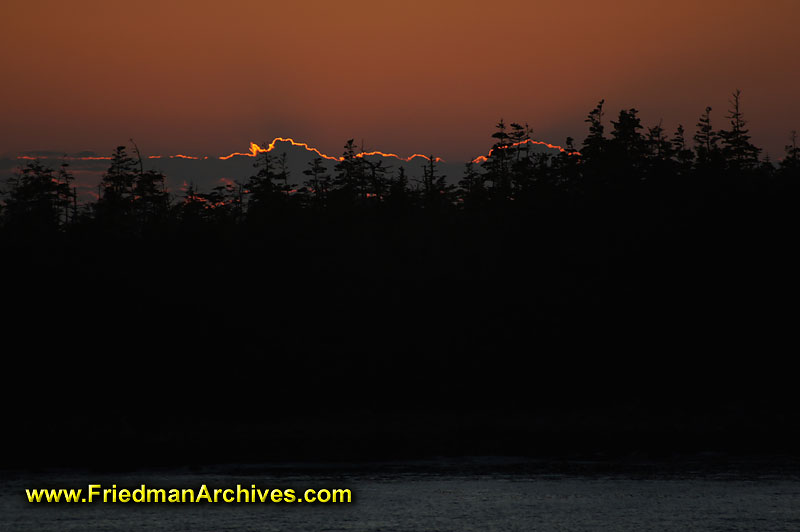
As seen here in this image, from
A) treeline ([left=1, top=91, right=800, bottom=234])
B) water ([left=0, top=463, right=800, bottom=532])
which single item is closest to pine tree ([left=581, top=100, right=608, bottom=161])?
treeline ([left=1, top=91, right=800, bottom=234])

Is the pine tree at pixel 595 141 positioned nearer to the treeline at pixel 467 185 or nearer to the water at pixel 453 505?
the treeline at pixel 467 185

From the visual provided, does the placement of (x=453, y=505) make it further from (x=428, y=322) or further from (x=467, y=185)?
(x=467, y=185)

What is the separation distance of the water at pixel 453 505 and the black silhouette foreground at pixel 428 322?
710cm

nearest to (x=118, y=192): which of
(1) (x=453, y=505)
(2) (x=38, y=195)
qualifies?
(2) (x=38, y=195)

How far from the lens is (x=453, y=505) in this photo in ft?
72.3

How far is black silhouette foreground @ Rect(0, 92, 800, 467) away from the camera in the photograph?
39594mm

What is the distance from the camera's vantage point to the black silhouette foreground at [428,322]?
3959 centimetres

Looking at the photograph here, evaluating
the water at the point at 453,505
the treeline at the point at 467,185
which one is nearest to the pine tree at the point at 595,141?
the treeline at the point at 467,185

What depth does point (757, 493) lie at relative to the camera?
2294 cm

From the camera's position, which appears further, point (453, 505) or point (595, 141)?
point (595, 141)

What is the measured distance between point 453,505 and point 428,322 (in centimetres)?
2672

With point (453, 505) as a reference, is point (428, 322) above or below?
above

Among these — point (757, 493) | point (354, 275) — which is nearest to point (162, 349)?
point (354, 275)

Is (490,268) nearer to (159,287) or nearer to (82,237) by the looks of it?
(159,287)
